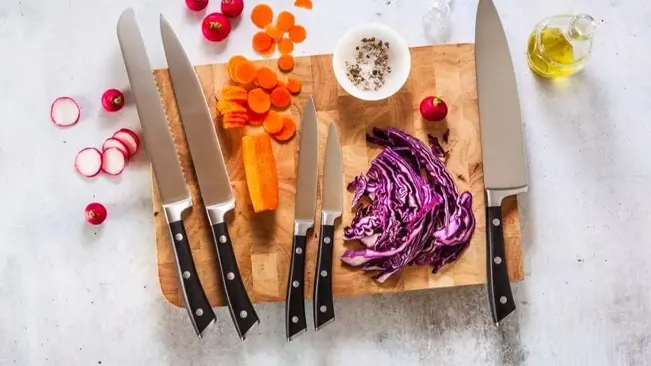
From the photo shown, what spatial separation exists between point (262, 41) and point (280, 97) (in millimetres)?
218

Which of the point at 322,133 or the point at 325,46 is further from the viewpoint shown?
the point at 325,46

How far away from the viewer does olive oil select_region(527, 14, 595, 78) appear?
1.80 metres

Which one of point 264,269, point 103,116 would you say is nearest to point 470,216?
point 264,269

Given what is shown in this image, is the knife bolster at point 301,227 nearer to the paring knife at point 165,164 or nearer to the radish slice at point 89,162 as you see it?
the paring knife at point 165,164

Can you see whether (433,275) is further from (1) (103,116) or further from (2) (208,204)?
(1) (103,116)

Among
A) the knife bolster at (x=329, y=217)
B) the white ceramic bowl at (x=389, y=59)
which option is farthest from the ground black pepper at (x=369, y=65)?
the knife bolster at (x=329, y=217)

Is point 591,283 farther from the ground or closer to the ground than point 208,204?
closer to the ground

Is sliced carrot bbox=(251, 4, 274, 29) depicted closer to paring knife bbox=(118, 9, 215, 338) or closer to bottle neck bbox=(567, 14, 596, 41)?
paring knife bbox=(118, 9, 215, 338)

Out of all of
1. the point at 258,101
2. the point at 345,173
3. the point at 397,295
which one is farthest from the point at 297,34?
the point at 397,295

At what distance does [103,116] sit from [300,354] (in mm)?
887

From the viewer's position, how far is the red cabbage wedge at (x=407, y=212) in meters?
1.78

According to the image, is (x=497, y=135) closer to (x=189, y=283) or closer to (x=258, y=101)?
(x=258, y=101)

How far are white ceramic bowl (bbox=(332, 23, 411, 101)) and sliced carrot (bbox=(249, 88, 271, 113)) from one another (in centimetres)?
20

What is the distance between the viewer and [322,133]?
1.84 meters
